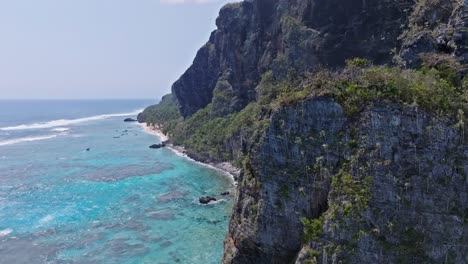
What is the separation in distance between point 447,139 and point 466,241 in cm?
607

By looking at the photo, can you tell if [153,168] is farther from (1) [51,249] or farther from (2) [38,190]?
(1) [51,249]

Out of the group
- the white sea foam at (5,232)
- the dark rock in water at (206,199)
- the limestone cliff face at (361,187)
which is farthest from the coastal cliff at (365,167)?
the white sea foam at (5,232)

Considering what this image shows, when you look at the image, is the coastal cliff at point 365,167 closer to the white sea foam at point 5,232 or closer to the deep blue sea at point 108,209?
the deep blue sea at point 108,209

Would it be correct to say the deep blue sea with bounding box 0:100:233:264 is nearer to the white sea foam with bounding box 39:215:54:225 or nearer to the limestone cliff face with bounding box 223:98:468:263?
the white sea foam with bounding box 39:215:54:225

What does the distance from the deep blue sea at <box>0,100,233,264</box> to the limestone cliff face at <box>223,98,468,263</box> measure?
46.7 ft

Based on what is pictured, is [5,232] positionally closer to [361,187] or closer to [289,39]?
[361,187]

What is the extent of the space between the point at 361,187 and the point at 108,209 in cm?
3958

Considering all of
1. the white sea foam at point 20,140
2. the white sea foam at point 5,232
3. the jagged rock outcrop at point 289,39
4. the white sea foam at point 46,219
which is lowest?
the white sea foam at point 5,232

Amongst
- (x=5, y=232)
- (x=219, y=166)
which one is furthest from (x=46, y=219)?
(x=219, y=166)

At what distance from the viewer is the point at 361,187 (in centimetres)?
2617

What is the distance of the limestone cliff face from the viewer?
2489cm

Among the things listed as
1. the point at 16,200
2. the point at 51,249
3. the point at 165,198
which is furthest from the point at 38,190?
the point at 51,249

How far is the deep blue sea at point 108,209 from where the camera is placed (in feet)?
139

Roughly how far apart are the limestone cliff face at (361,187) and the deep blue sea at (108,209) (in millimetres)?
14245
